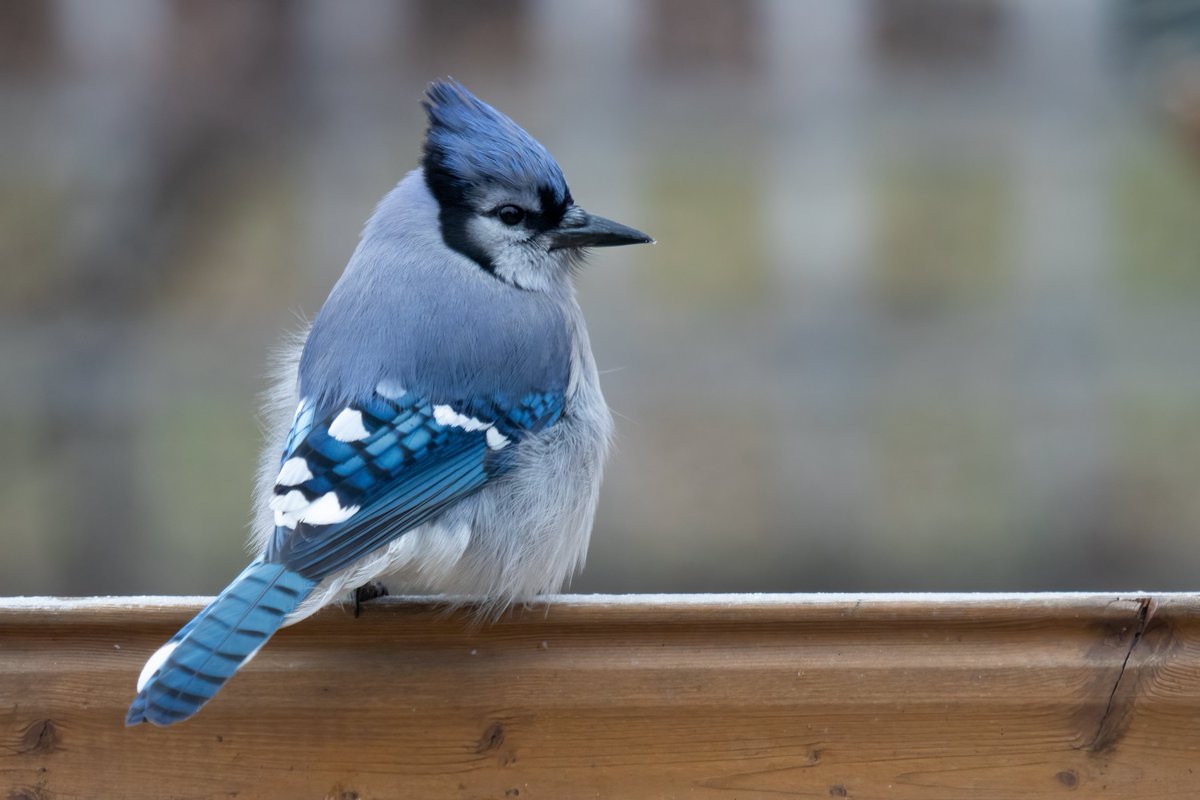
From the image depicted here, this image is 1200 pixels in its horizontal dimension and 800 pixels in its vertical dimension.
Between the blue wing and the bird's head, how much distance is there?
0.55 ft

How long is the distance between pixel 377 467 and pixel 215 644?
9.6 inches

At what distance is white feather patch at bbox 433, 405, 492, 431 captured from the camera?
44.6 inches

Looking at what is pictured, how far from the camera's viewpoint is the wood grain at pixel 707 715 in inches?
37.0

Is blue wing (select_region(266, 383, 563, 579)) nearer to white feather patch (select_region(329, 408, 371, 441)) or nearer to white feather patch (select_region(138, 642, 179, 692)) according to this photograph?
white feather patch (select_region(329, 408, 371, 441))

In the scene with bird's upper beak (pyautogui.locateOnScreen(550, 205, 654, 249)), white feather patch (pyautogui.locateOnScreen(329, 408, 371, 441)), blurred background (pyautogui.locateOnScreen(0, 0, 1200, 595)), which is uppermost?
bird's upper beak (pyautogui.locateOnScreen(550, 205, 654, 249))

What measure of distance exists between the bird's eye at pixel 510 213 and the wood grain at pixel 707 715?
0.46 m

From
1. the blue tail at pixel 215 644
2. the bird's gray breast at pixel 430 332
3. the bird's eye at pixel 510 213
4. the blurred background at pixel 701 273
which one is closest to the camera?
the blue tail at pixel 215 644

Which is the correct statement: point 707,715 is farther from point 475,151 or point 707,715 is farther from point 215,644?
point 475,151

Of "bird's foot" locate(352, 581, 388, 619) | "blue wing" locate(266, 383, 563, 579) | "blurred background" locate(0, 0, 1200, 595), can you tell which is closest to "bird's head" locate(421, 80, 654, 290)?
"blue wing" locate(266, 383, 563, 579)

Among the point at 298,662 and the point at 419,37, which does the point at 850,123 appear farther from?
the point at 298,662

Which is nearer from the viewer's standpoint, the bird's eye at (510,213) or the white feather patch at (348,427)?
the white feather patch at (348,427)

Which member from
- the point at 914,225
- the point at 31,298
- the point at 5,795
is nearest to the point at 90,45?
the point at 31,298

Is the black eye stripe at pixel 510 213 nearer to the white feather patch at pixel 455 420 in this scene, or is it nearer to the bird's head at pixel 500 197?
the bird's head at pixel 500 197

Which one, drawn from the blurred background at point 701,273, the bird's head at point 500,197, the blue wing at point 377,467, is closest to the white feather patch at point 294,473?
the blue wing at point 377,467
